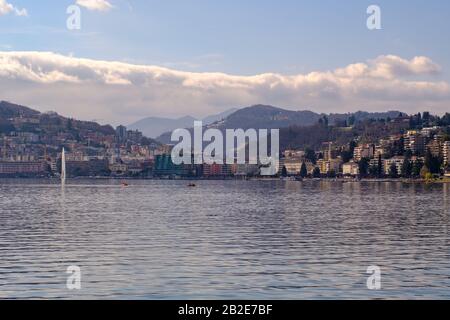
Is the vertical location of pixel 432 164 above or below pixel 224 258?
above

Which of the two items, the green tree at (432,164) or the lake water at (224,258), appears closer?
the lake water at (224,258)

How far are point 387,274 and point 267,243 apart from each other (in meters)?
9.45

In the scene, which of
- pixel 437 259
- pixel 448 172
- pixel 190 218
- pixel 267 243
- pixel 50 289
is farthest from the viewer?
pixel 448 172

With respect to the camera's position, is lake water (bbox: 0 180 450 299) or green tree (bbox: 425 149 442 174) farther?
green tree (bbox: 425 149 442 174)

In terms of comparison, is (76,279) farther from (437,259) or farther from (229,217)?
(229,217)

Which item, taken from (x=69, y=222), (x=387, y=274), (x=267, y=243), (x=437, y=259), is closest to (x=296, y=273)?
(x=387, y=274)

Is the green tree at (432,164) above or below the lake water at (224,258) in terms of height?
above

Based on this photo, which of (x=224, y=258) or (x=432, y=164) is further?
(x=432, y=164)

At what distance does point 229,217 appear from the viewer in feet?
167

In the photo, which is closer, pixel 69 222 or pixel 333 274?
pixel 333 274

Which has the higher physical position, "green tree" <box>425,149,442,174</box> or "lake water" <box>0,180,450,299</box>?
"green tree" <box>425,149,442,174</box>
